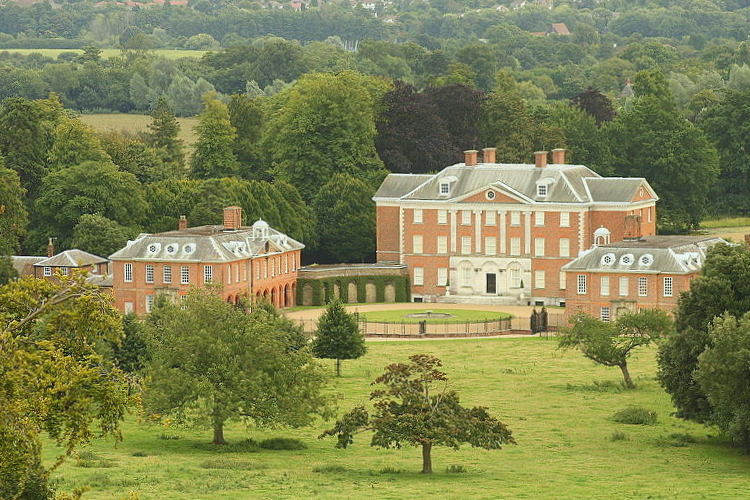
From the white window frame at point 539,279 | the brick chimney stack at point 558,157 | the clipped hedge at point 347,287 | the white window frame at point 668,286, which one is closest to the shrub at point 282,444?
the white window frame at point 668,286

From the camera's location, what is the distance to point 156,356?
177 feet

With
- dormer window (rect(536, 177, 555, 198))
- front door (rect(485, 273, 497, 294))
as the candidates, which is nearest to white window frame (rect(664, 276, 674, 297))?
dormer window (rect(536, 177, 555, 198))

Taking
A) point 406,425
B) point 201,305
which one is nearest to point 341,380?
point 201,305

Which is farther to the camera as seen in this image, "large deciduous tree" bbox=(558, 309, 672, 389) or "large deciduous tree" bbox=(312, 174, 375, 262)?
"large deciduous tree" bbox=(312, 174, 375, 262)

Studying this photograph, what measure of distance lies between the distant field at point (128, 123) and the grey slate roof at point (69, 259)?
5428cm

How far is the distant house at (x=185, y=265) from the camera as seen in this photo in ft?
282

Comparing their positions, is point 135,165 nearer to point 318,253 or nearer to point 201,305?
point 318,253

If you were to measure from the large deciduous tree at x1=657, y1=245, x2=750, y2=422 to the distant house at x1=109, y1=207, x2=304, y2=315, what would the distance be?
32.1 metres

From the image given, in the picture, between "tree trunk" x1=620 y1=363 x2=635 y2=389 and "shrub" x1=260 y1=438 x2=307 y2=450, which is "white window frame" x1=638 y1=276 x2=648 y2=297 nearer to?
"tree trunk" x1=620 y1=363 x2=635 y2=389

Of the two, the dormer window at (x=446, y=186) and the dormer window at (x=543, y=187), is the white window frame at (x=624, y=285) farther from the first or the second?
the dormer window at (x=446, y=186)

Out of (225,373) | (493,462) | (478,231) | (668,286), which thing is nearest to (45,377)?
(225,373)

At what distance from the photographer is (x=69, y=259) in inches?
3541

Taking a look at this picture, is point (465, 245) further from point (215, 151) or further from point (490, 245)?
point (215, 151)

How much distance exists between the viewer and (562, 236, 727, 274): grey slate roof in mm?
82562
